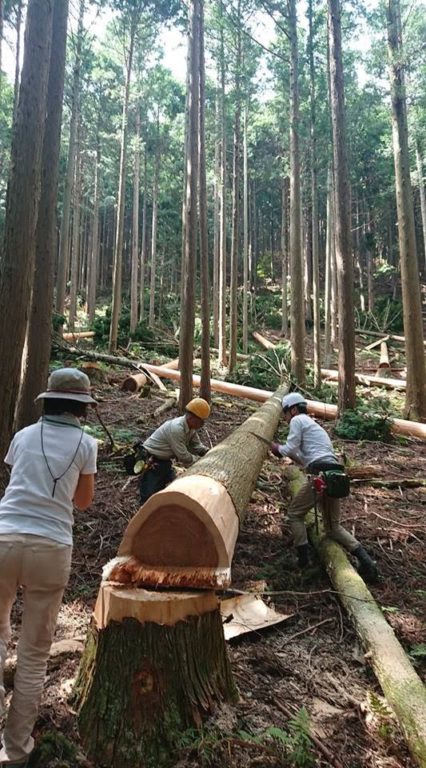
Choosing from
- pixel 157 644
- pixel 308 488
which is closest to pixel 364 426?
pixel 308 488

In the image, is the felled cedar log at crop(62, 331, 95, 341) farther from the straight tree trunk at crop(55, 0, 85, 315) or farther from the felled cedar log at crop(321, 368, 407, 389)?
the felled cedar log at crop(321, 368, 407, 389)

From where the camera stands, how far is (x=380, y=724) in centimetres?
269

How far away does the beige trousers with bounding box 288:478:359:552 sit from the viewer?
471cm

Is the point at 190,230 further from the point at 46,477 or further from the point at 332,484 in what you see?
the point at 46,477

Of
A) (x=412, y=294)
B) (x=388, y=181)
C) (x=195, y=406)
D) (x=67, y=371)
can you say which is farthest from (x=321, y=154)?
(x=67, y=371)

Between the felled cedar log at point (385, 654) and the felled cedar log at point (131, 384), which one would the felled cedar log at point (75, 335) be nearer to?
the felled cedar log at point (131, 384)

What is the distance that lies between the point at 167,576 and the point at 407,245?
1091cm

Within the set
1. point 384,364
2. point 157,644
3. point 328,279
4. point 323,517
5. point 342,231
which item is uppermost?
point 328,279

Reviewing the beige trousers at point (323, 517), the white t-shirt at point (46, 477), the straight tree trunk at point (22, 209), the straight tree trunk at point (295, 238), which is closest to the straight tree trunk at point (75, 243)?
the straight tree trunk at point (295, 238)

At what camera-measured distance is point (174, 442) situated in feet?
16.5

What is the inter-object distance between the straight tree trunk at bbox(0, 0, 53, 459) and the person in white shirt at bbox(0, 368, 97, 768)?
2493 mm

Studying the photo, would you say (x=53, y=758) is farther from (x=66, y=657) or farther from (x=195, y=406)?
(x=195, y=406)

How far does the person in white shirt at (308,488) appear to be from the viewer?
15.1 feet

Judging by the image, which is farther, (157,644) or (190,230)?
(190,230)
